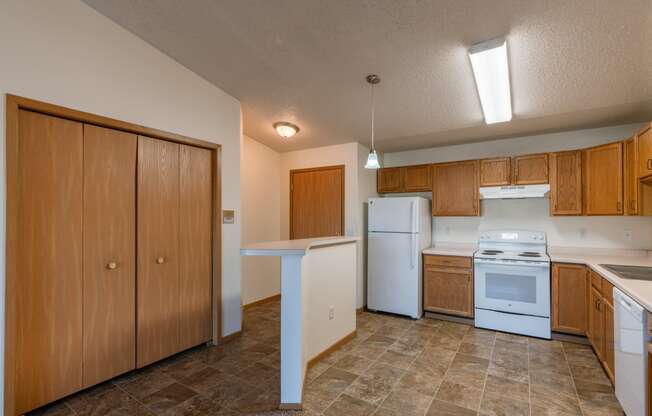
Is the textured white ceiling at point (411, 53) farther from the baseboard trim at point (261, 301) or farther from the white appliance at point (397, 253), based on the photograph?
the baseboard trim at point (261, 301)

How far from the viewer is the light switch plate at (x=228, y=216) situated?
3.16m

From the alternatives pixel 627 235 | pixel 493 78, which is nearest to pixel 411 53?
pixel 493 78

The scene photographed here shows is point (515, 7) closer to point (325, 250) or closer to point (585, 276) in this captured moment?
point (325, 250)

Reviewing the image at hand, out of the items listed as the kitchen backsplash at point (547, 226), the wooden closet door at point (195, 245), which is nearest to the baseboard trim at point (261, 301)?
the wooden closet door at point (195, 245)

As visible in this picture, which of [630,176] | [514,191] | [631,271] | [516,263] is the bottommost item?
[516,263]

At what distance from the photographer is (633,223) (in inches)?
129

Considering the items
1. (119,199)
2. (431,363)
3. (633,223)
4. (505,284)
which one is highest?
(119,199)

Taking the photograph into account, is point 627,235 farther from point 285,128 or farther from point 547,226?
point 285,128

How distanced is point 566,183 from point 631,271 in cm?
127

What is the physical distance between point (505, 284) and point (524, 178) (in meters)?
1.26

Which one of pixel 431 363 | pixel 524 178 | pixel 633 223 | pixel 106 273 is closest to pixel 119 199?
pixel 106 273

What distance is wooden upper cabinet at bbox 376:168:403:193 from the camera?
4.44 m

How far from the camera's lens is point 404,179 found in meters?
4.39

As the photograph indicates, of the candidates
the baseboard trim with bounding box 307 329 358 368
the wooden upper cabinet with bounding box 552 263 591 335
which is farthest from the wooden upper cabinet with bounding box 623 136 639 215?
the baseboard trim with bounding box 307 329 358 368
